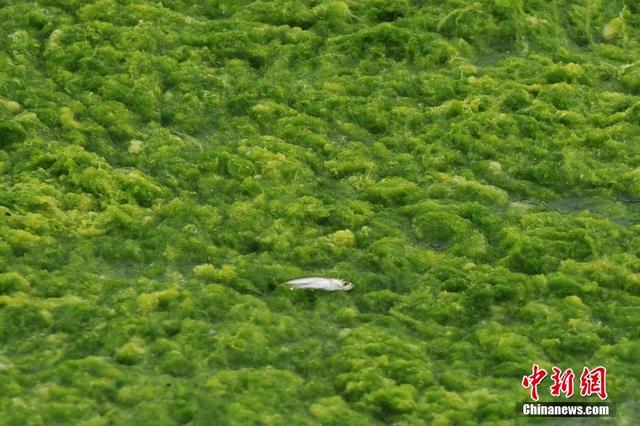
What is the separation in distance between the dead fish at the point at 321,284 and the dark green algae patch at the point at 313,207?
0.08 metres

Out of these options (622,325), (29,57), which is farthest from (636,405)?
(29,57)

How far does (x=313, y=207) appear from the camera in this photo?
9.80m

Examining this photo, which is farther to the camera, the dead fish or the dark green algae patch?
the dead fish

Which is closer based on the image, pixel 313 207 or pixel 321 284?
pixel 321 284

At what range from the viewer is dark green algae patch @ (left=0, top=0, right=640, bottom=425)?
7.92 m

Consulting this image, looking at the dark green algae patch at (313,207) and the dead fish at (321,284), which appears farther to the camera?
the dead fish at (321,284)

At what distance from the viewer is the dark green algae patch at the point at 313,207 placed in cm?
792

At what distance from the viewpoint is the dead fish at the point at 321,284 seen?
8.90 m

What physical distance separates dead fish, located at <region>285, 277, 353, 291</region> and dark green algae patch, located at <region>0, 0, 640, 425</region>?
8 centimetres

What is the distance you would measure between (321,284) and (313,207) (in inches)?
43.1

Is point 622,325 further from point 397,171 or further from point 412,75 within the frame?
point 412,75

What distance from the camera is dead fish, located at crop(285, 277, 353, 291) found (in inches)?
350

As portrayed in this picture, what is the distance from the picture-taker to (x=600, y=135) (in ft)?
35.5

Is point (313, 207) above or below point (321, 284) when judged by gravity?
above
